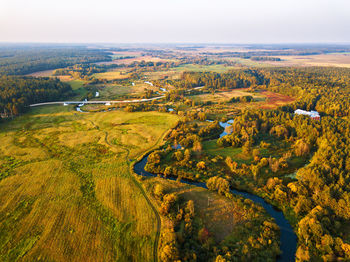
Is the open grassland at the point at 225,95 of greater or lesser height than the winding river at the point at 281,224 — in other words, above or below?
above

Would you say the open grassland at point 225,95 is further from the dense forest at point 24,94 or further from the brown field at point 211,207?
the brown field at point 211,207

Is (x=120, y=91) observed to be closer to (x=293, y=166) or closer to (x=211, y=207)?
(x=293, y=166)

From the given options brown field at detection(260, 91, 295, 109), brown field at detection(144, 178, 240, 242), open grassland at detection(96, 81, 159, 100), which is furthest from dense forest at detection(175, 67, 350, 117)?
brown field at detection(144, 178, 240, 242)

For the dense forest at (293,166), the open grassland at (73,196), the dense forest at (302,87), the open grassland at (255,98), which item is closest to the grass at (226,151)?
the dense forest at (293,166)

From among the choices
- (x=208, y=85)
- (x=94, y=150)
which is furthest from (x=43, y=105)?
(x=208, y=85)

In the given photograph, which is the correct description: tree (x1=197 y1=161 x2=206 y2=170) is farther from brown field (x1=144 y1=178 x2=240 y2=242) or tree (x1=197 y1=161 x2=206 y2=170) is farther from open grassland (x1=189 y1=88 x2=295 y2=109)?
open grassland (x1=189 y1=88 x2=295 y2=109)

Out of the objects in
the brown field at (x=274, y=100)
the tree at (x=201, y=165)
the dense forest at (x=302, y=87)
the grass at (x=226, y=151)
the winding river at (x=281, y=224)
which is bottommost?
the winding river at (x=281, y=224)

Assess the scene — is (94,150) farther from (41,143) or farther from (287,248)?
(287,248)
